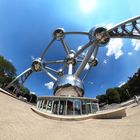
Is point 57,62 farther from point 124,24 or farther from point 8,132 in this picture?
point 8,132

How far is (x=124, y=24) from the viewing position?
37062mm

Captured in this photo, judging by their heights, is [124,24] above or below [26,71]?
below

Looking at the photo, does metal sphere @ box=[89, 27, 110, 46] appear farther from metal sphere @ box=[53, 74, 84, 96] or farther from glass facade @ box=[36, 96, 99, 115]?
glass facade @ box=[36, 96, 99, 115]

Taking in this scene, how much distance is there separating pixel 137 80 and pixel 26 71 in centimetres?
3148

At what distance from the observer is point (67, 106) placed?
23672 millimetres

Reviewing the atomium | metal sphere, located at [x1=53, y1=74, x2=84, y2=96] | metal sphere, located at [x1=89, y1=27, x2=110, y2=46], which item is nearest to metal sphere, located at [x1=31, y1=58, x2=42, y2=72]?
the atomium

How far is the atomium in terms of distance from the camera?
79.3ft

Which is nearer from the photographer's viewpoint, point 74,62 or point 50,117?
point 50,117

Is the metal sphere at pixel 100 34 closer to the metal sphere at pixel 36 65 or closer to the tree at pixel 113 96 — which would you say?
the metal sphere at pixel 36 65

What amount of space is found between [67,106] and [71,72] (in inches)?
747

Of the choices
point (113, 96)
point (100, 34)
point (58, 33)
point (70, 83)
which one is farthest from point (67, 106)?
point (113, 96)

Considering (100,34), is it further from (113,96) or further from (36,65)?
(113,96)

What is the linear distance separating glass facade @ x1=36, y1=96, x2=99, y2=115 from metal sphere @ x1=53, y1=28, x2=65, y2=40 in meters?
26.6

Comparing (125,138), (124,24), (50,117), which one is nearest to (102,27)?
(124,24)
